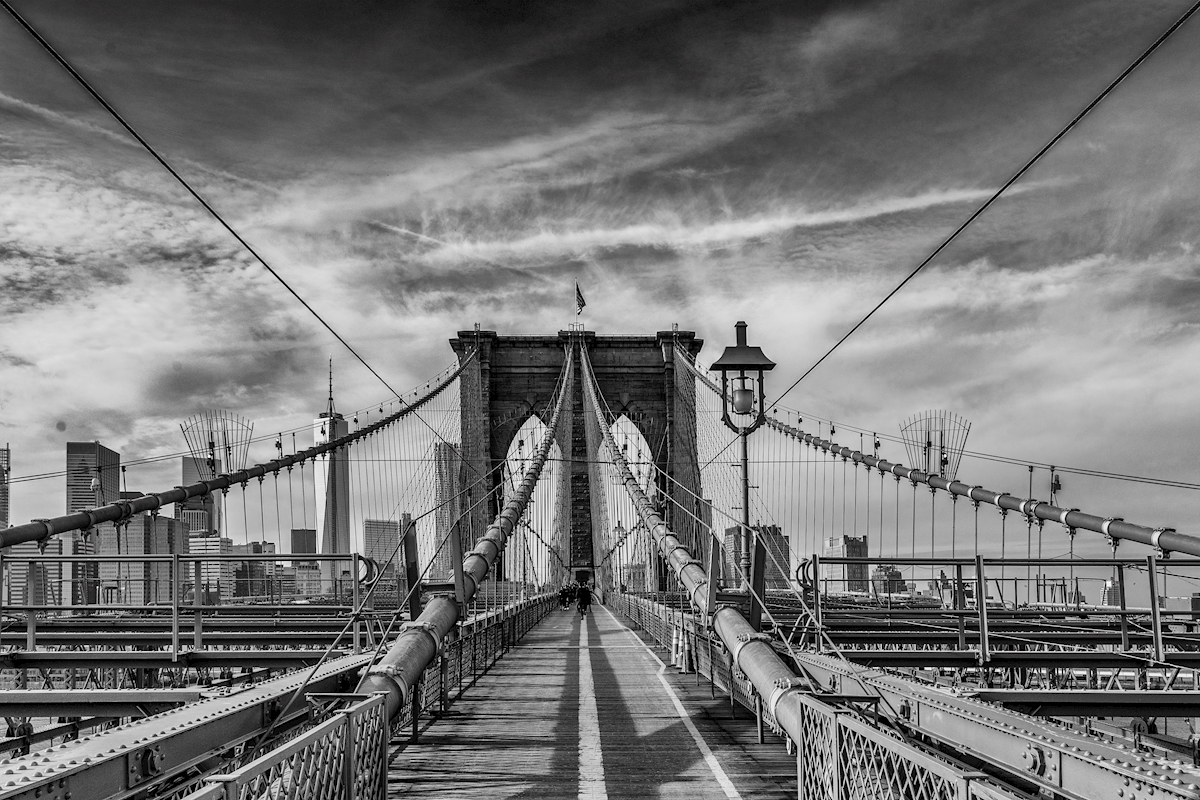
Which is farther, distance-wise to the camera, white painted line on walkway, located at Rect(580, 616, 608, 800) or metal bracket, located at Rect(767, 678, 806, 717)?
white painted line on walkway, located at Rect(580, 616, 608, 800)

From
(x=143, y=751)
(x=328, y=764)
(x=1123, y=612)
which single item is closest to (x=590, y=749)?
(x=328, y=764)

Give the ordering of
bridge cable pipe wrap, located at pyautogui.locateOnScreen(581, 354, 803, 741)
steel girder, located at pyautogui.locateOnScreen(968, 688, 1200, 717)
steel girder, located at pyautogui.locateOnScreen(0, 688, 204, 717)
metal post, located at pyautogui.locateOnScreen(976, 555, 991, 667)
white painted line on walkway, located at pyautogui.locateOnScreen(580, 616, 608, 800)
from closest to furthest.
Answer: bridge cable pipe wrap, located at pyautogui.locateOnScreen(581, 354, 803, 741) < steel girder, located at pyautogui.locateOnScreen(968, 688, 1200, 717) < steel girder, located at pyautogui.locateOnScreen(0, 688, 204, 717) < white painted line on walkway, located at pyautogui.locateOnScreen(580, 616, 608, 800) < metal post, located at pyautogui.locateOnScreen(976, 555, 991, 667)

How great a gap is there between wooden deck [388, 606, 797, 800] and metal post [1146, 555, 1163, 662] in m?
3.86

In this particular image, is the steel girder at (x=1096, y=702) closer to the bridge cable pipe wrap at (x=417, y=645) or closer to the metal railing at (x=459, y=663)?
the bridge cable pipe wrap at (x=417, y=645)

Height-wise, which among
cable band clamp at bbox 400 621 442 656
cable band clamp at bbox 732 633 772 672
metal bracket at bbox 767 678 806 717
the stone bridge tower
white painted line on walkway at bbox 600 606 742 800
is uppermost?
the stone bridge tower

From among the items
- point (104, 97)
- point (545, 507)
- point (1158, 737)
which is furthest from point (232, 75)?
point (545, 507)

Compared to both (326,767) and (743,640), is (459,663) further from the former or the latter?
(326,767)

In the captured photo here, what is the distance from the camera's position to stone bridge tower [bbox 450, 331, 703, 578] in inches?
2414

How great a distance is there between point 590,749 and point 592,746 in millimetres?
183

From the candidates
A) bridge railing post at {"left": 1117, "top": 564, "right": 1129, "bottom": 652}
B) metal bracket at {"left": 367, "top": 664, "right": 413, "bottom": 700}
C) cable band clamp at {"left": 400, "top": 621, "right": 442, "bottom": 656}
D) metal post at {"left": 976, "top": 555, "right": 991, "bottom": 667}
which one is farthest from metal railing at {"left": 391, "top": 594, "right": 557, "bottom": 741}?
bridge railing post at {"left": 1117, "top": 564, "right": 1129, "bottom": 652}

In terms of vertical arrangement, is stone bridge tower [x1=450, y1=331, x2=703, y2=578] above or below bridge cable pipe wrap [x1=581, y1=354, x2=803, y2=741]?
above

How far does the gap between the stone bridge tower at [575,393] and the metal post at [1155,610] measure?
1928 inches

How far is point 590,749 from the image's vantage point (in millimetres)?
10555

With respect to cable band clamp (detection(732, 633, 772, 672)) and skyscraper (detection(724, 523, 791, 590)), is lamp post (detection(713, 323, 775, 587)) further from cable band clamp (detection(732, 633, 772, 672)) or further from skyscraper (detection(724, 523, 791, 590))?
cable band clamp (detection(732, 633, 772, 672))
